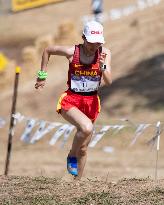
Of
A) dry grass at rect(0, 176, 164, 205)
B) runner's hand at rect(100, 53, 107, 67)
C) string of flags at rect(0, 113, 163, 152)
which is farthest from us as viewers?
string of flags at rect(0, 113, 163, 152)

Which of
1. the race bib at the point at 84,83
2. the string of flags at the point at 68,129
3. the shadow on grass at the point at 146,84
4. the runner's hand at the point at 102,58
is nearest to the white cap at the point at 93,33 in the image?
the runner's hand at the point at 102,58

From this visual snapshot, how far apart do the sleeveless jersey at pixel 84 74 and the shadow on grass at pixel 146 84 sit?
1076cm

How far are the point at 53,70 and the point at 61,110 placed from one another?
16.1m

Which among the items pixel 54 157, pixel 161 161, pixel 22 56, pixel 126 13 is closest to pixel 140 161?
pixel 161 161

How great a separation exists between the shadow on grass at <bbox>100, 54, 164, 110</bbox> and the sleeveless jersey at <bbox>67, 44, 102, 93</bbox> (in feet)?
35.3

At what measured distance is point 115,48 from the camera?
82.1ft

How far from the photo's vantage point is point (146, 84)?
2117cm

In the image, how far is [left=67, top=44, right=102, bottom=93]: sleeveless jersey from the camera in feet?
27.6

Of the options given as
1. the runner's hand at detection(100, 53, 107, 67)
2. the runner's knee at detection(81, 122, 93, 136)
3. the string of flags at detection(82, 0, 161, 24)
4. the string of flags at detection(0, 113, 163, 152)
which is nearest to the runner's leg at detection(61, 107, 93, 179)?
the runner's knee at detection(81, 122, 93, 136)

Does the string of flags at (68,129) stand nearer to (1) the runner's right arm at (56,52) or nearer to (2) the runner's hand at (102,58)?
(2) the runner's hand at (102,58)

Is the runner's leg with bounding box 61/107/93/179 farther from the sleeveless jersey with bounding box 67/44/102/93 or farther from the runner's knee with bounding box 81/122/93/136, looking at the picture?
the sleeveless jersey with bounding box 67/44/102/93

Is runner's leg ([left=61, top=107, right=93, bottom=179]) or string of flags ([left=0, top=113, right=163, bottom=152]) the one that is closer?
runner's leg ([left=61, top=107, right=93, bottom=179])

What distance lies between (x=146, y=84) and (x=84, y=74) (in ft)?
42.2

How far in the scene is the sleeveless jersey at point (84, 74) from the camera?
8422 millimetres
